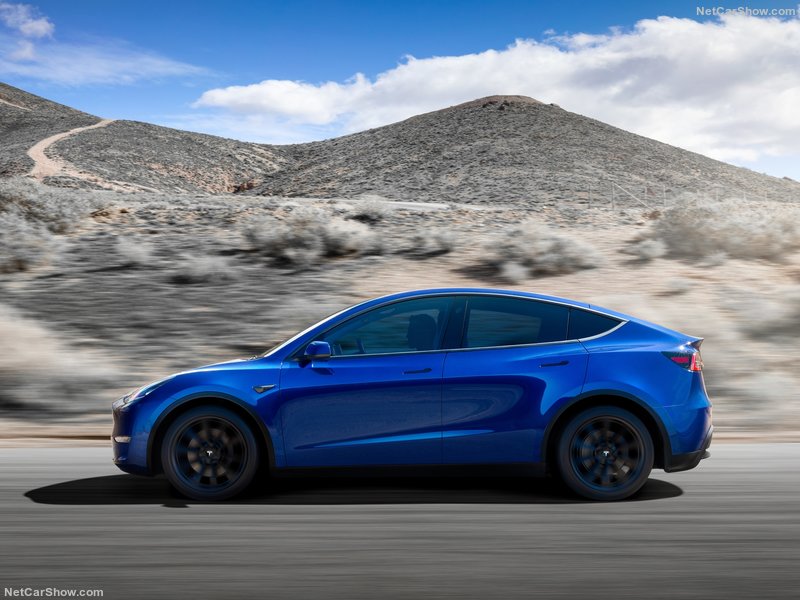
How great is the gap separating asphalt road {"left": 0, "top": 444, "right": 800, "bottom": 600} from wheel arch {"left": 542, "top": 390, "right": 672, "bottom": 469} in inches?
13.7

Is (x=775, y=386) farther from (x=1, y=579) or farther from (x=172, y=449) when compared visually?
(x=1, y=579)

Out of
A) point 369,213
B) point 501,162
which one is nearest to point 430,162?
point 501,162

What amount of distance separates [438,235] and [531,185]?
176 ft

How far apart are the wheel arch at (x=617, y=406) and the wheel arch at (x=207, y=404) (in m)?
1.81

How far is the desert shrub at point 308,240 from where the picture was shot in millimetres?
19766

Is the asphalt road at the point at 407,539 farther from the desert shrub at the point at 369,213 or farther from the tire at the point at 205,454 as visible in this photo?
the desert shrub at the point at 369,213

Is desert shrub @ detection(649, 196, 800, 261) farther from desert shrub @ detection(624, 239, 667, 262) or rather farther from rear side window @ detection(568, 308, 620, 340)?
rear side window @ detection(568, 308, 620, 340)

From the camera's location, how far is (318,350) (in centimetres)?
654

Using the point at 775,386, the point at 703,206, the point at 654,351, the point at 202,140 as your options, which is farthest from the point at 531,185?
the point at 654,351

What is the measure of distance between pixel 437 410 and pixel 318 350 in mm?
861

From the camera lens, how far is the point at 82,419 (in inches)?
432

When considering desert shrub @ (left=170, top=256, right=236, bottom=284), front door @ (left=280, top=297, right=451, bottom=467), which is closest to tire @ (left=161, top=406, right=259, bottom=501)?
front door @ (left=280, top=297, right=451, bottom=467)

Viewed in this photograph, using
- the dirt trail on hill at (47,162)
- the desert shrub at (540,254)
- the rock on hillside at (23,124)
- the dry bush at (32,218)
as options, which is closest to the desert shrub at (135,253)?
the dry bush at (32,218)

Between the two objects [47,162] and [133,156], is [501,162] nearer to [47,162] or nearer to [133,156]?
[133,156]
